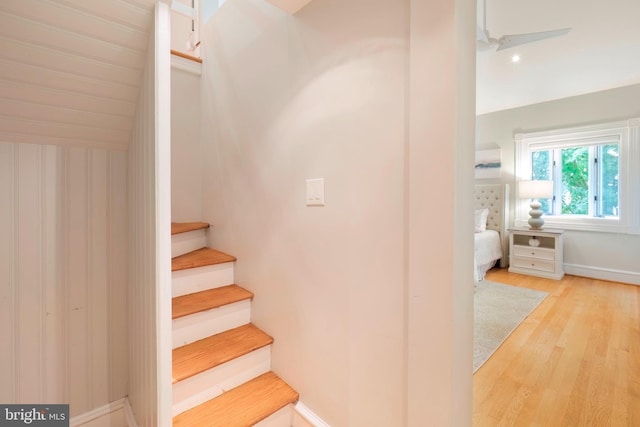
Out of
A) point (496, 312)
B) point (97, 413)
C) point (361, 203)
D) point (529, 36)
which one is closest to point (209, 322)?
point (97, 413)

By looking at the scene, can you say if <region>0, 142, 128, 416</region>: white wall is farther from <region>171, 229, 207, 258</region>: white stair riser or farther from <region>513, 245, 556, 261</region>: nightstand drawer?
<region>513, 245, 556, 261</region>: nightstand drawer

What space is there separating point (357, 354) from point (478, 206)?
15.6ft

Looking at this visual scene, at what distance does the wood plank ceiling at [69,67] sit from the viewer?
3.29 ft

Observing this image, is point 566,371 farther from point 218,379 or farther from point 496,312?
point 218,379

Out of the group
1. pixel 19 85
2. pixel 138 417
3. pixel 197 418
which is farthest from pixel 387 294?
pixel 19 85

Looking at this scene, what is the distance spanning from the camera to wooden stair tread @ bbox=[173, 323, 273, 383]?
136 centimetres

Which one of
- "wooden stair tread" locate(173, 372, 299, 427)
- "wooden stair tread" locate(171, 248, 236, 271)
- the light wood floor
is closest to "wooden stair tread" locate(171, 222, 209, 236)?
"wooden stair tread" locate(171, 248, 236, 271)

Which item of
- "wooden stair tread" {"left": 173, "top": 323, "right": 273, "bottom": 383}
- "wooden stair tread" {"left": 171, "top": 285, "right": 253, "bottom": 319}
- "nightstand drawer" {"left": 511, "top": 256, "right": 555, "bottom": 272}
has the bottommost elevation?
"nightstand drawer" {"left": 511, "top": 256, "right": 555, "bottom": 272}

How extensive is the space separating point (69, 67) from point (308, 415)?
186 cm

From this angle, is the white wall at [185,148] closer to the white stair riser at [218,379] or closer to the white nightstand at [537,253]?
the white stair riser at [218,379]

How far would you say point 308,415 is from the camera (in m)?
1.37

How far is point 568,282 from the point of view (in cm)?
394

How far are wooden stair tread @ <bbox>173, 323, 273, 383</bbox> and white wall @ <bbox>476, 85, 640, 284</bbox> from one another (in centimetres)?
481

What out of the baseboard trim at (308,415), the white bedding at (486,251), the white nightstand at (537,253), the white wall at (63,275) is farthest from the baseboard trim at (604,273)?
the white wall at (63,275)
